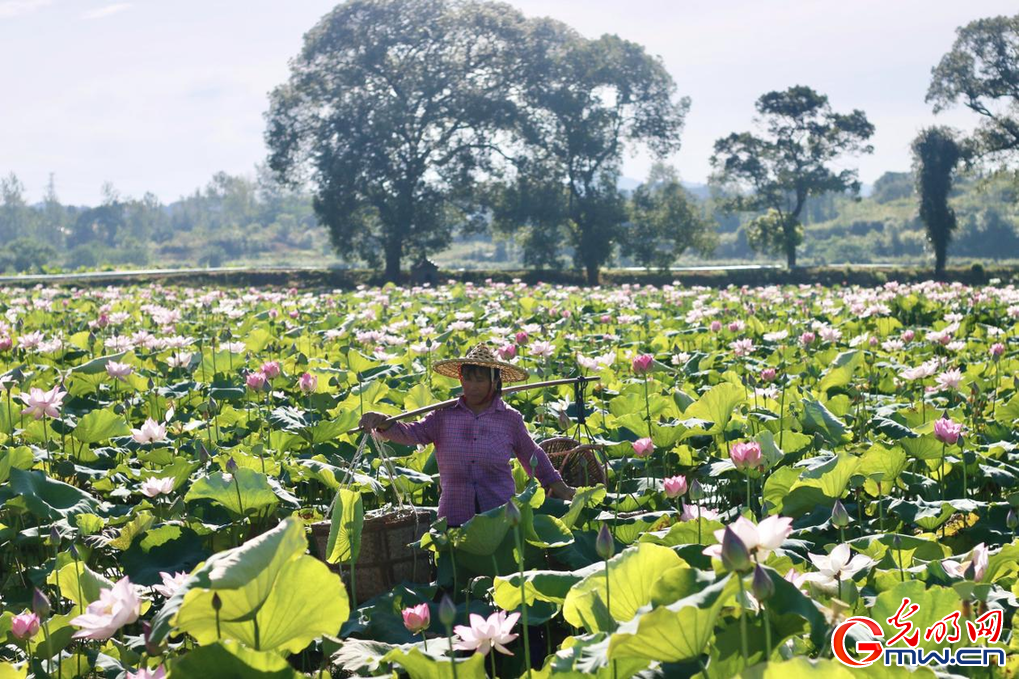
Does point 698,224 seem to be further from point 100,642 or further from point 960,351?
point 100,642

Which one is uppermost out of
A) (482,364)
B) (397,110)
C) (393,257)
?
(397,110)

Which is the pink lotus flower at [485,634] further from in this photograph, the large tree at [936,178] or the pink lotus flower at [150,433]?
the large tree at [936,178]

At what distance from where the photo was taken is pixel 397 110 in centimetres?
2900

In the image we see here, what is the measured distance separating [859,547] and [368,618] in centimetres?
136

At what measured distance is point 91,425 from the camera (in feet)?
13.7

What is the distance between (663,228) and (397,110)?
862 centimetres

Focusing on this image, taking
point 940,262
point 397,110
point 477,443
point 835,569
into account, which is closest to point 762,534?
point 835,569

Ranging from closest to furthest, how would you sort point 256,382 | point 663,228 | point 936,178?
1. point 256,382
2. point 663,228
3. point 936,178

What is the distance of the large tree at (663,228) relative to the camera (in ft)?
102

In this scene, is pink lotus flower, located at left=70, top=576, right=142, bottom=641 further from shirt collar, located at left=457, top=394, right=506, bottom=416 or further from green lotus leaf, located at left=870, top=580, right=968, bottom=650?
shirt collar, located at left=457, top=394, right=506, bottom=416

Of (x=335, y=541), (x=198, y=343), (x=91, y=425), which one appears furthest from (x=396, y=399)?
(x=198, y=343)

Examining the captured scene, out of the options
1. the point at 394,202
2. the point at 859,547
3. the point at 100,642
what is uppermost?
the point at 394,202

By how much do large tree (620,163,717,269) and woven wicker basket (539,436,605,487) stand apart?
1048 inches

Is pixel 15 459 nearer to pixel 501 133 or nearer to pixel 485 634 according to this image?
pixel 485 634
